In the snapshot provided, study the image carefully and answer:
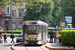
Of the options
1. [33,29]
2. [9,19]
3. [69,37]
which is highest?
[9,19]

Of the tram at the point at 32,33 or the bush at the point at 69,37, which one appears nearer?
the bush at the point at 69,37

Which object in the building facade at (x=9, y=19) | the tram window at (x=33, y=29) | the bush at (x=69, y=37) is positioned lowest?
the bush at (x=69, y=37)

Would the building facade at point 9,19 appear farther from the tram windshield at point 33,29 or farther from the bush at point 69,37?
the bush at point 69,37

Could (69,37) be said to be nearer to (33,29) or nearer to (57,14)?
(33,29)

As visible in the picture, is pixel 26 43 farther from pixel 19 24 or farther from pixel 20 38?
pixel 19 24

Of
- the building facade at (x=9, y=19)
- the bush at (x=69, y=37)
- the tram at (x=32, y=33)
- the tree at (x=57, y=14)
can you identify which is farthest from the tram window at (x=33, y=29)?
the building facade at (x=9, y=19)

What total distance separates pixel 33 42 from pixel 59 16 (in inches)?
2048

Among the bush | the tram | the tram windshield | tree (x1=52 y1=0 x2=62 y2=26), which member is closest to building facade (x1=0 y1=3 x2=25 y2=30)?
tree (x1=52 y1=0 x2=62 y2=26)

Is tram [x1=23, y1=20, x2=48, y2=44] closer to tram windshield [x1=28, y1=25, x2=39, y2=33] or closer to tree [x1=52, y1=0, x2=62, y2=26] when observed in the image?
tram windshield [x1=28, y1=25, x2=39, y2=33]

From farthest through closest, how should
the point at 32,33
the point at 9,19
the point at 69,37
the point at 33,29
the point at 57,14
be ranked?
the point at 9,19, the point at 57,14, the point at 33,29, the point at 32,33, the point at 69,37

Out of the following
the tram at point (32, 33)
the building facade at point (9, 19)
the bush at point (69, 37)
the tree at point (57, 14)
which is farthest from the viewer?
the building facade at point (9, 19)

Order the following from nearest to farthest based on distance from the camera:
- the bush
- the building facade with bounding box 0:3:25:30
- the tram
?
the bush, the tram, the building facade with bounding box 0:3:25:30

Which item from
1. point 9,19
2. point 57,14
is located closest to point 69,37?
point 57,14

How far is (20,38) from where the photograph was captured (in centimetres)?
3338
